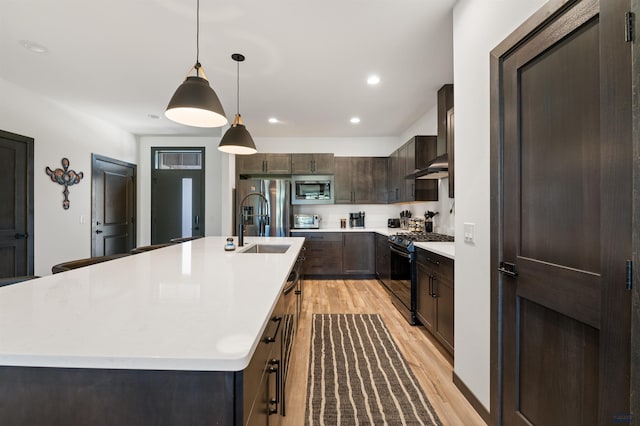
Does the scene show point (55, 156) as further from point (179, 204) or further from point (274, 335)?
point (274, 335)

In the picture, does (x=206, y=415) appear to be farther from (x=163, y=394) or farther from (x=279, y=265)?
(x=279, y=265)

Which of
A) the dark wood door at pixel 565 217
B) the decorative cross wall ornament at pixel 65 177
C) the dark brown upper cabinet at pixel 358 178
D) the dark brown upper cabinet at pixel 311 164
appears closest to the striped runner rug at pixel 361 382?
the dark wood door at pixel 565 217

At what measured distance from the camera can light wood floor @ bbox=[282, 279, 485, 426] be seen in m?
1.65

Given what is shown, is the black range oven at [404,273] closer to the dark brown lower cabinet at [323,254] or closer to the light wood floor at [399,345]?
the light wood floor at [399,345]

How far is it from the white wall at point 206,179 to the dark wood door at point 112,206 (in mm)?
145

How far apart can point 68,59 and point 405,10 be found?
10.3 feet

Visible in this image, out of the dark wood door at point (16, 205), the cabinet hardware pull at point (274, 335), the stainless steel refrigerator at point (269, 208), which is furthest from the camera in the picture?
the stainless steel refrigerator at point (269, 208)

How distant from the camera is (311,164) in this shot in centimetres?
507

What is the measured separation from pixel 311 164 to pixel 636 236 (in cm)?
451

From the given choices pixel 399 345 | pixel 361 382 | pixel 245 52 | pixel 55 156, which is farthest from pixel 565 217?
pixel 55 156

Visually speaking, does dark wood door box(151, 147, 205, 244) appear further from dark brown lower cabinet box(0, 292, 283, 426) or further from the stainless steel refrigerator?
dark brown lower cabinet box(0, 292, 283, 426)

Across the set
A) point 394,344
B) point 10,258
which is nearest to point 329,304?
point 394,344

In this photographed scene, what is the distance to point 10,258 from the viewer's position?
3.15 m

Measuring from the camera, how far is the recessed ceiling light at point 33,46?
2400 mm
